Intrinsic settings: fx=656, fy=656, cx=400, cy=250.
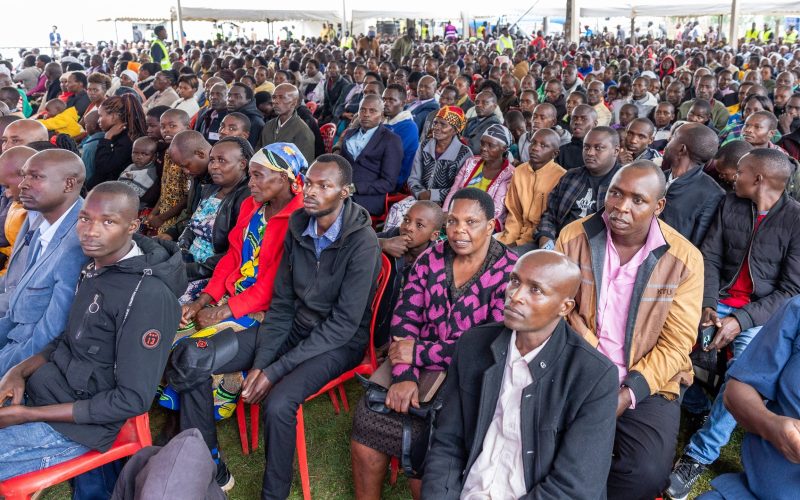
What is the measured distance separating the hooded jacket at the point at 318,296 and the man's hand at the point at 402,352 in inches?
11.9

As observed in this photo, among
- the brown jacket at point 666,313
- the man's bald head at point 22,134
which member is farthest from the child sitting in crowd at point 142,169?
the brown jacket at point 666,313

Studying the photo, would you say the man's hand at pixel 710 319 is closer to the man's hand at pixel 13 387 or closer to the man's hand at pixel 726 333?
the man's hand at pixel 726 333

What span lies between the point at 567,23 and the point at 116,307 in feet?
59.3

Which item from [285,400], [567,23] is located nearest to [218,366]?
[285,400]

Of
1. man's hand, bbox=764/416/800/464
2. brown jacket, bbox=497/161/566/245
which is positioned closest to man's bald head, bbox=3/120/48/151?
brown jacket, bbox=497/161/566/245

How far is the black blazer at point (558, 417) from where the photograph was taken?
6.29ft

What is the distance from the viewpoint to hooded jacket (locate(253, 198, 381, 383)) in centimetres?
293

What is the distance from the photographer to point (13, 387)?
7.86 ft

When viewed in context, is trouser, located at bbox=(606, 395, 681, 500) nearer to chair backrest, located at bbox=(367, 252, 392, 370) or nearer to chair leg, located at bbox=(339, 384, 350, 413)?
chair backrest, located at bbox=(367, 252, 392, 370)

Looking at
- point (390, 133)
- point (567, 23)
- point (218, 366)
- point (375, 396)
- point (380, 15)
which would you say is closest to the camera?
point (375, 396)

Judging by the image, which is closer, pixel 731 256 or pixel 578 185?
pixel 731 256

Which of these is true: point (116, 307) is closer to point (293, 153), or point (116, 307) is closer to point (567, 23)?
point (293, 153)

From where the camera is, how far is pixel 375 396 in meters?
2.64

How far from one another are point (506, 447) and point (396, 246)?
159 cm
